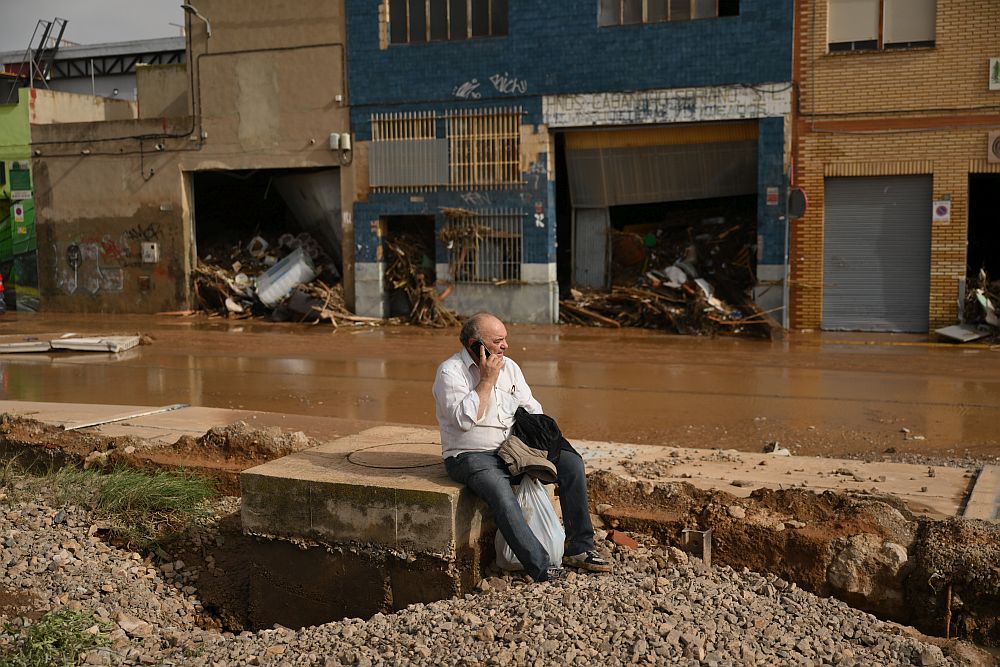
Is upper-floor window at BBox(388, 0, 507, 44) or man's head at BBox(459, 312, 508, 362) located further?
upper-floor window at BBox(388, 0, 507, 44)

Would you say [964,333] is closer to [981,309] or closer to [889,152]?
[981,309]

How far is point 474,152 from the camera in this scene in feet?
66.7

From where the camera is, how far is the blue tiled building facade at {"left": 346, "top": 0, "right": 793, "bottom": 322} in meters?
18.4

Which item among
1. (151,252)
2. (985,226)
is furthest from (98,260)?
(985,226)

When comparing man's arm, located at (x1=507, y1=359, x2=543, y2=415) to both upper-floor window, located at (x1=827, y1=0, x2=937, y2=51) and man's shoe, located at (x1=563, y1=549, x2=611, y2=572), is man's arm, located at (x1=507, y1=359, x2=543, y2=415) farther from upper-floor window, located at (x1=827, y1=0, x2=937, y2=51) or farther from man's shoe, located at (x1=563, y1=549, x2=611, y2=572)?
upper-floor window, located at (x1=827, y1=0, x2=937, y2=51)

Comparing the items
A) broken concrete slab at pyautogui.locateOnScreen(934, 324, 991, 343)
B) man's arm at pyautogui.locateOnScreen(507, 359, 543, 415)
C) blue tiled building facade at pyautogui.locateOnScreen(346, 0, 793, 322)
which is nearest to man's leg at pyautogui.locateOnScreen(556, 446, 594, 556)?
man's arm at pyautogui.locateOnScreen(507, 359, 543, 415)

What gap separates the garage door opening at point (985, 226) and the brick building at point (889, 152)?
994 millimetres

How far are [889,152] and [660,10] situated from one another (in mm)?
4948

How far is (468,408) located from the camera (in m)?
5.54

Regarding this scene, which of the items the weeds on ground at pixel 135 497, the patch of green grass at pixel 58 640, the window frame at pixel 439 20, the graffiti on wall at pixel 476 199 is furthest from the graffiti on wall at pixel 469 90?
the patch of green grass at pixel 58 640

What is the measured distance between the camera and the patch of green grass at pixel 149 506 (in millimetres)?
6688

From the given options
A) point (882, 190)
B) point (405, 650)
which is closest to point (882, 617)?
point (405, 650)

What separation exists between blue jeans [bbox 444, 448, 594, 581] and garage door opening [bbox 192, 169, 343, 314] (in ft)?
55.7

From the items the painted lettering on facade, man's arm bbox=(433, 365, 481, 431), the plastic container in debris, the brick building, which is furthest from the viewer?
the plastic container in debris
